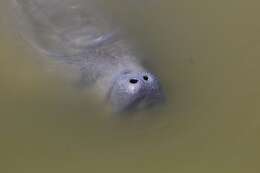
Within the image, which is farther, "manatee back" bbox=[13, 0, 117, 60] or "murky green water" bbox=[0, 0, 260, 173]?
"manatee back" bbox=[13, 0, 117, 60]

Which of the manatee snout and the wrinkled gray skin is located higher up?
the wrinkled gray skin

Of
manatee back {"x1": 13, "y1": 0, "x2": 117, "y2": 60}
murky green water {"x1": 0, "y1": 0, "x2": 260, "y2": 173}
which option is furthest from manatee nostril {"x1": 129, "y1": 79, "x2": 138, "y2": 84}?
manatee back {"x1": 13, "y1": 0, "x2": 117, "y2": 60}

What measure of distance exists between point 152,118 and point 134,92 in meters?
0.20

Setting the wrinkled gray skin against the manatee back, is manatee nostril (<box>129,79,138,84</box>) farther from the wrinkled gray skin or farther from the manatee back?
the manatee back

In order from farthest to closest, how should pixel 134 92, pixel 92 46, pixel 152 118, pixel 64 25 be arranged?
pixel 64 25 → pixel 92 46 → pixel 152 118 → pixel 134 92

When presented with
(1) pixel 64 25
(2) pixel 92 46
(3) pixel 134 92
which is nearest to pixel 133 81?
(3) pixel 134 92

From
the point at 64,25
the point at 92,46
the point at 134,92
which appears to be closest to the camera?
the point at 134,92

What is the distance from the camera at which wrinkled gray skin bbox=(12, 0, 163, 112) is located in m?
3.21

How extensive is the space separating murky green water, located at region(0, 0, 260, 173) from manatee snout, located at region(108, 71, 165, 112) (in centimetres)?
7

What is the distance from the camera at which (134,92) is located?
316cm

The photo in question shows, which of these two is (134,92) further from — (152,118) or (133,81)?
(152,118)

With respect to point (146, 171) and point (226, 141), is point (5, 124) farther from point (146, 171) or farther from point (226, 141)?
point (226, 141)

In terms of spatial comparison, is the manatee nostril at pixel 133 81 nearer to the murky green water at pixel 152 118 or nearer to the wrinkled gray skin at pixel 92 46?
the wrinkled gray skin at pixel 92 46

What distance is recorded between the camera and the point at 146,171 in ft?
10.3
